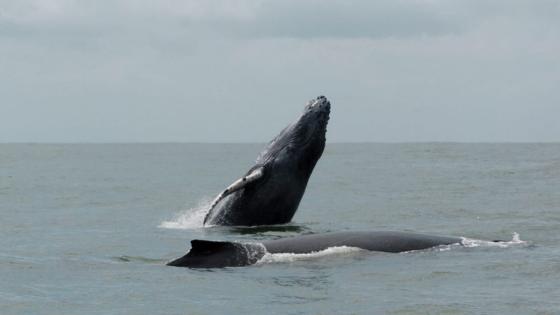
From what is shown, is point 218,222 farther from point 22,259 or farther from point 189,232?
point 22,259

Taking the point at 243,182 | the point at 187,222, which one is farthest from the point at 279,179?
the point at 187,222

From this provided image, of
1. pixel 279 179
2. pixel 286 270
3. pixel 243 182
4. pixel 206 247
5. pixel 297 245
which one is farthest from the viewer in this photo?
pixel 279 179

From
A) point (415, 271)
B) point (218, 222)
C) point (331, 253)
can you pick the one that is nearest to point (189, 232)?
point (218, 222)

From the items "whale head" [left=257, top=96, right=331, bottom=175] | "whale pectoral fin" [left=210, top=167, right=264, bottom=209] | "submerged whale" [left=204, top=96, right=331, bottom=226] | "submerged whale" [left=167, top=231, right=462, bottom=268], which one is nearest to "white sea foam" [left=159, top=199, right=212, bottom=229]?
"submerged whale" [left=204, top=96, right=331, bottom=226]

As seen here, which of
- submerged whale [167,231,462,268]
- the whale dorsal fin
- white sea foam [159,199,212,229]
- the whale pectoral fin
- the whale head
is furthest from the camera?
white sea foam [159,199,212,229]

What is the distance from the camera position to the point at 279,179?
22328 mm

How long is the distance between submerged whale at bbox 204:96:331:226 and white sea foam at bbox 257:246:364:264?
20.0 ft

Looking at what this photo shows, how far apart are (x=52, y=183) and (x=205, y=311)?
1632 inches

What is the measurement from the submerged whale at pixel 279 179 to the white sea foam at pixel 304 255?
6083 millimetres

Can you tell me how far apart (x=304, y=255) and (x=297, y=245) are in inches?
12.4

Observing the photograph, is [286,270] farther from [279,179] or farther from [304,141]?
[304,141]

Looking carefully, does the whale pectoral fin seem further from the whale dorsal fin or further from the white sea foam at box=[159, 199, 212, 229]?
A: the whale dorsal fin

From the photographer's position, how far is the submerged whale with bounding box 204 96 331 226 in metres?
22.3

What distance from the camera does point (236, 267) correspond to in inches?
600
